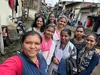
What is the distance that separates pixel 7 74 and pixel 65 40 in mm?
1703

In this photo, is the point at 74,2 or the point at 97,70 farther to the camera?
the point at 74,2

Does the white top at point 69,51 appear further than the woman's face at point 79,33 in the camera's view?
No

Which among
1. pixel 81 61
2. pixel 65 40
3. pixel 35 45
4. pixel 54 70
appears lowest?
pixel 54 70

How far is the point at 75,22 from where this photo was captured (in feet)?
72.3

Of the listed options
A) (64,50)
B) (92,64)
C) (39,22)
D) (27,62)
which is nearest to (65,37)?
(64,50)

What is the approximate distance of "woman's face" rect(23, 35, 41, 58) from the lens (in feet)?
5.35

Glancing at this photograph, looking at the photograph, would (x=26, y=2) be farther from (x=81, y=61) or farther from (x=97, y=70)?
(x=81, y=61)

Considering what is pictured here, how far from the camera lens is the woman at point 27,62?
134 cm

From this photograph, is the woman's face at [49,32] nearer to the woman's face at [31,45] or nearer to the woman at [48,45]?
the woman at [48,45]

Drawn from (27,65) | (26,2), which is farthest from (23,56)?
(26,2)

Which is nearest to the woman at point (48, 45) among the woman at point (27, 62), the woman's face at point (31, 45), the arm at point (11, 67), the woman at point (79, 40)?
the woman at point (79, 40)

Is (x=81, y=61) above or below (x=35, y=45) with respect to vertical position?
below

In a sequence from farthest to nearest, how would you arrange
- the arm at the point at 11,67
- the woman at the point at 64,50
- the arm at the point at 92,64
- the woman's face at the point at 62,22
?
1. the woman's face at the point at 62,22
2. the woman at the point at 64,50
3. the arm at the point at 92,64
4. the arm at the point at 11,67

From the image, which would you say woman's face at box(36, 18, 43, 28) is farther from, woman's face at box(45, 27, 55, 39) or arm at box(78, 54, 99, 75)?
arm at box(78, 54, 99, 75)
